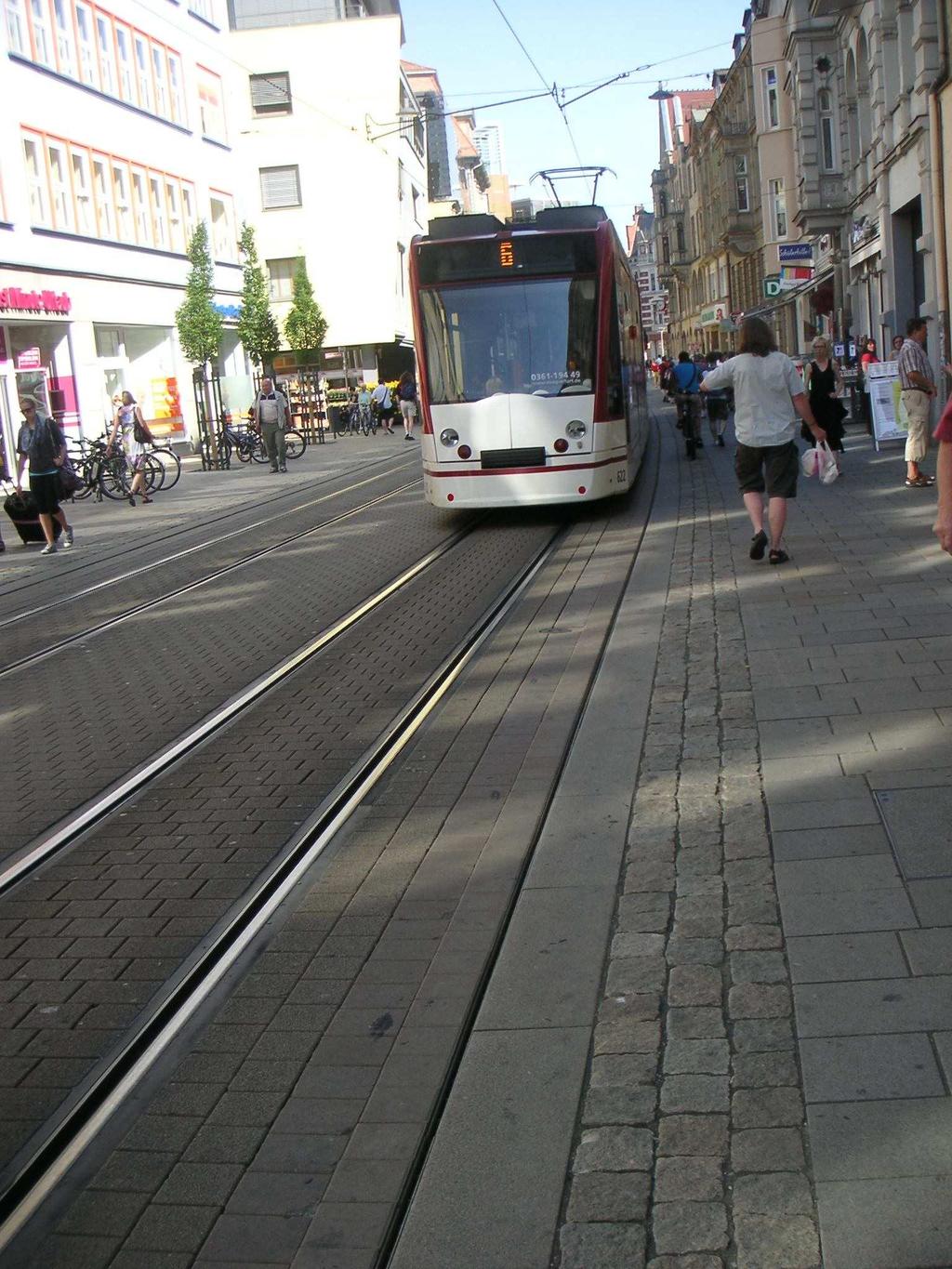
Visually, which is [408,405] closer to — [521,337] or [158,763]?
[521,337]

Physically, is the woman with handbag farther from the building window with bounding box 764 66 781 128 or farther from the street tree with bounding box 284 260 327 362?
the building window with bounding box 764 66 781 128

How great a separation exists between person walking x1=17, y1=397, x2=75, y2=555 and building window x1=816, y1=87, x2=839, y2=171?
2455 cm

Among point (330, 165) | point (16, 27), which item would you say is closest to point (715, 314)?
point (330, 165)

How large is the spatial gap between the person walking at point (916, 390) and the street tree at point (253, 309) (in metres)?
32.2

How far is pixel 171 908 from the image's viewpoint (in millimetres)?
5293

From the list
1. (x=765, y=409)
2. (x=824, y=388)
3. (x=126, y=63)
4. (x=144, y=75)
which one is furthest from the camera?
(x=144, y=75)

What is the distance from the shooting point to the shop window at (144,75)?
40594 millimetres

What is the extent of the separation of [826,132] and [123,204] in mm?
17729

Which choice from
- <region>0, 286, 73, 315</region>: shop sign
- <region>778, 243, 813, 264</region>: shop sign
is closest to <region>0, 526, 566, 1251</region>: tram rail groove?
<region>778, 243, 813, 264</region>: shop sign

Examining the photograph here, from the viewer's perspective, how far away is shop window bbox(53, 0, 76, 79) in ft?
116

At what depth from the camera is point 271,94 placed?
6544 cm

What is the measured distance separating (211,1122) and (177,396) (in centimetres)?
Result: 4078

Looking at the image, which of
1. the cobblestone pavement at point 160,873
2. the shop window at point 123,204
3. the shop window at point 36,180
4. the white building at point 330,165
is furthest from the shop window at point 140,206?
the cobblestone pavement at point 160,873

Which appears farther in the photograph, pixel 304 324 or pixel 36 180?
pixel 304 324
